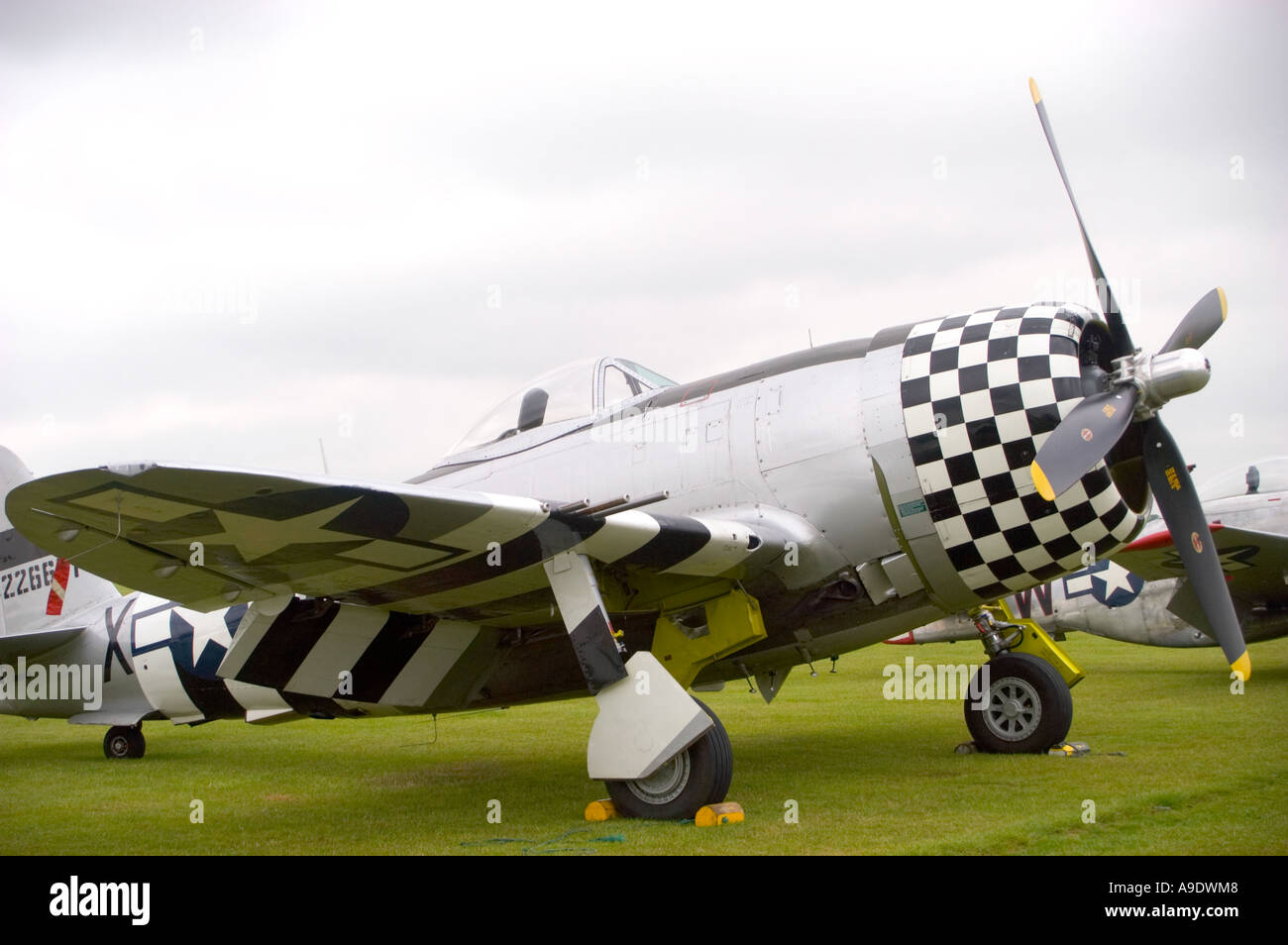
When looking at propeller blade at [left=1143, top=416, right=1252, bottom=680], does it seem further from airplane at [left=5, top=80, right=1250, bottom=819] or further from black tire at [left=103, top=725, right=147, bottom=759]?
black tire at [left=103, top=725, right=147, bottom=759]

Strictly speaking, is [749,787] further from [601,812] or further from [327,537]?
[327,537]

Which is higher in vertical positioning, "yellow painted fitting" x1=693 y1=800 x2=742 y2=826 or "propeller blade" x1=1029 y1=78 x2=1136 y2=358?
"propeller blade" x1=1029 y1=78 x2=1136 y2=358

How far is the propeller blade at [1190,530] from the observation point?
6.81 m

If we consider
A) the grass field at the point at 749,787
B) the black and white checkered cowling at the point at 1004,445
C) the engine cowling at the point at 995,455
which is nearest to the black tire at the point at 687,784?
the grass field at the point at 749,787

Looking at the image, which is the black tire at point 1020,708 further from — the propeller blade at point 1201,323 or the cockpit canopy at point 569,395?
the cockpit canopy at point 569,395

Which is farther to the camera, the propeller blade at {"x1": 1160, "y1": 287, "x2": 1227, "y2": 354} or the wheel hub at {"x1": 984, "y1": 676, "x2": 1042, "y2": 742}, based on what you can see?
the wheel hub at {"x1": 984, "y1": 676, "x2": 1042, "y2": 742}

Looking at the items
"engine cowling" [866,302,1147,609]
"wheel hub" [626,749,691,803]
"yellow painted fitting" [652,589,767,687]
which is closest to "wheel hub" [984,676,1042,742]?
"engine cowling" [866,302,1147,609]

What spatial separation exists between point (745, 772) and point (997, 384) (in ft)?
11.5

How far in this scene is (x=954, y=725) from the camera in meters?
10.3

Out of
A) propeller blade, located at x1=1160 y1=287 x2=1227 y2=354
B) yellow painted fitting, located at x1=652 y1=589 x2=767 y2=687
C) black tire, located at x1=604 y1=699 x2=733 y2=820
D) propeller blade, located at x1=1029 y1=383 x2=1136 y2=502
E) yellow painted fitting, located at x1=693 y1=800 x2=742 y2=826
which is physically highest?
propeller blade, located at x1=1160 y1=287 x2=1227 y2=354

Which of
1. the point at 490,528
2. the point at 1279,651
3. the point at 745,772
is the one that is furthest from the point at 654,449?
the point at 1279,651

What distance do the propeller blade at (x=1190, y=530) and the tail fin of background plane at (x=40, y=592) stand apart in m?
9.63

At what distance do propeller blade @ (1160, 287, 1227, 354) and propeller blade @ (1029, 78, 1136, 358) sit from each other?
0.25 metres

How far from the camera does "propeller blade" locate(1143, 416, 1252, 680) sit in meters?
6.81
